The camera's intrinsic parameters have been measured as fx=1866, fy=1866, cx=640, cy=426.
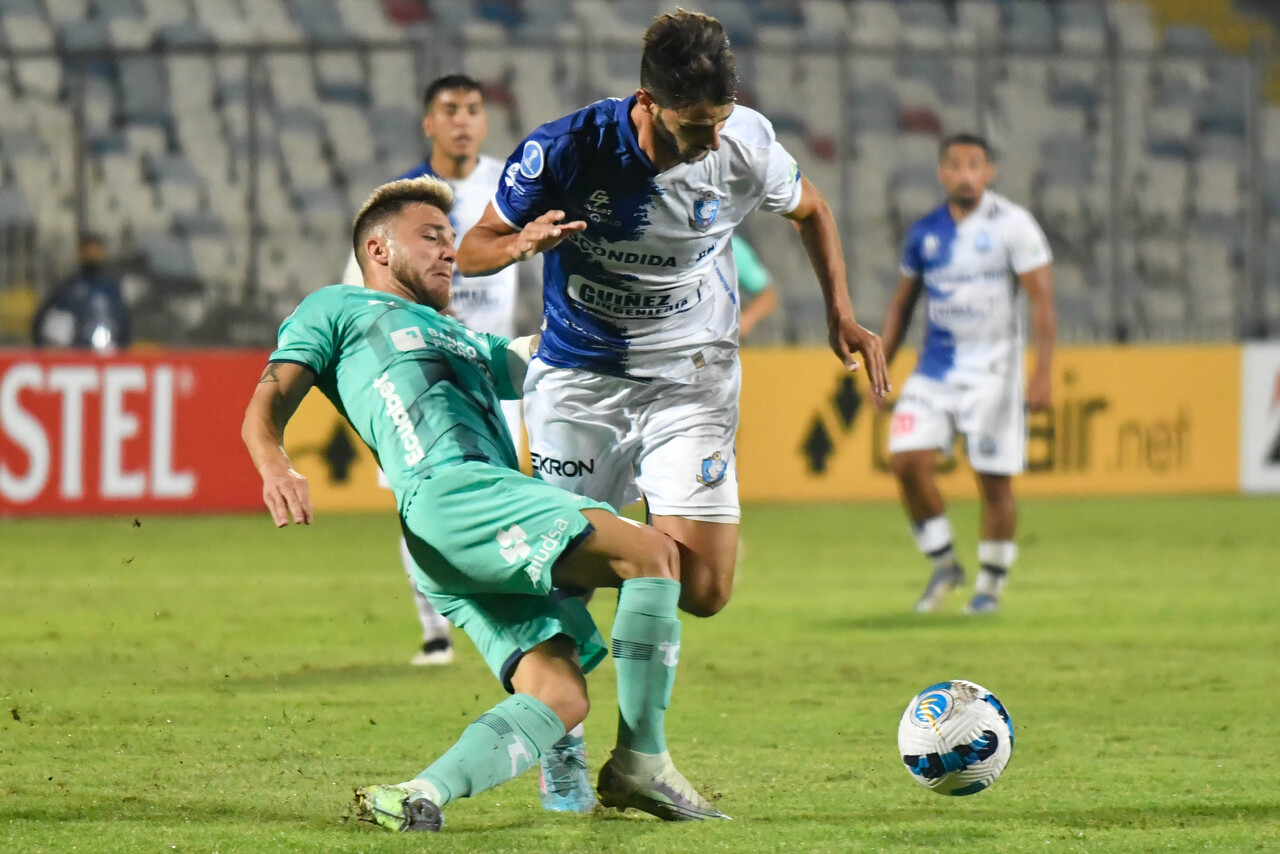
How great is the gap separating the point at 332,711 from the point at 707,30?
288 cm

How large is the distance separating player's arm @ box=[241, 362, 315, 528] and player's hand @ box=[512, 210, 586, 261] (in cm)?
58

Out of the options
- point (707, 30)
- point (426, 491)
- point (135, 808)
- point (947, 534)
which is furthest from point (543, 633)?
point (947, 534)

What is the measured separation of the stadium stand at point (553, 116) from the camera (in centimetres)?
1496

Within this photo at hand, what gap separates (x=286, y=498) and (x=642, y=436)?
5.23ft

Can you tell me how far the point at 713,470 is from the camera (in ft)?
17.0

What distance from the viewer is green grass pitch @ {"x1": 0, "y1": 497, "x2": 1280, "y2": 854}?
4.45m

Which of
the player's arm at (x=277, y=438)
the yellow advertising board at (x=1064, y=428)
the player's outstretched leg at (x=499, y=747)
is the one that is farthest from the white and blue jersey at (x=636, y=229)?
the yellow advertising board at (x=1064, y=428)

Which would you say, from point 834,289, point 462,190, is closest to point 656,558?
point 834,289

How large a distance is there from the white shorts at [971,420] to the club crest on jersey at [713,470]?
4.07 meters

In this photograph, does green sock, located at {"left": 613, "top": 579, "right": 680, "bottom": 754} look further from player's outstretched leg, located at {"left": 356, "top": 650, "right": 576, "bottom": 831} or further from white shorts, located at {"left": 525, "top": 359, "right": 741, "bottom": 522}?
white shorts, located at {"left": 525, "top": 359, "right": 741, "bottom": 522}

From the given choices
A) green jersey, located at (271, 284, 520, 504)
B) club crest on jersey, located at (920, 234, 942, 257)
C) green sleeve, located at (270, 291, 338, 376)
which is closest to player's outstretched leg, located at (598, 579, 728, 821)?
green jersey, located at (271, 284, 520, 504)

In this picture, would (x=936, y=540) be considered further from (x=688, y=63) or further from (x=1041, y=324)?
(x=688, y=63)

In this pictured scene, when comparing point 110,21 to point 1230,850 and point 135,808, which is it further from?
point 1230,850

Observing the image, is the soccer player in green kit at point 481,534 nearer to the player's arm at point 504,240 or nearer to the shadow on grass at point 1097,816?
the player's arm at point 504,240
